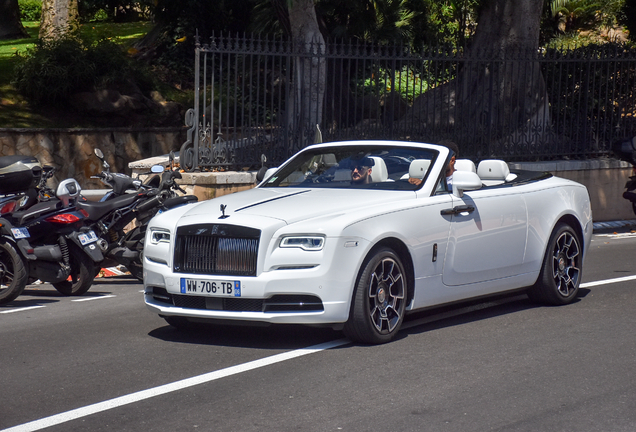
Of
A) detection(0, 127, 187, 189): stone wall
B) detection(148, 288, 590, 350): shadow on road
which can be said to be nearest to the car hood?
detection(148, 288, 590, 350): shadow on road

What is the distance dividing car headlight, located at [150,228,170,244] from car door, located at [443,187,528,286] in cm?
218

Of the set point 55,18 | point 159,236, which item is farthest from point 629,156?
point 55,18

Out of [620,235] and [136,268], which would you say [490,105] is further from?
[136,268]

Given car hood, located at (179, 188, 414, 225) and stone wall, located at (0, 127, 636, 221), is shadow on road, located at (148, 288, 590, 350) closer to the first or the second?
car hood, located at (179, 188, 414, 225)

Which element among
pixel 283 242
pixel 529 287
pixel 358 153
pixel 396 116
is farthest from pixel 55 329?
pixel 396 116

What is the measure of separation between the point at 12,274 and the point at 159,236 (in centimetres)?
267

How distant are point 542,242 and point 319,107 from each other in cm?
737

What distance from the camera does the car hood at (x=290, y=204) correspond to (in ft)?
22.0

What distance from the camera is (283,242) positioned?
6.47m

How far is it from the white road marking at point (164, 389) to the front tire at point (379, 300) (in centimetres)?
27

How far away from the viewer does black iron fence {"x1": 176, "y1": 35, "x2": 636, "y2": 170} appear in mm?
13750

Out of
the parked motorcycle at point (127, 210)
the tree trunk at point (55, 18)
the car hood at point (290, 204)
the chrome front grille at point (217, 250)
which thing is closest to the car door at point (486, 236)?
the car hood at point (290, 204)

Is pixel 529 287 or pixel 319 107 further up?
pixel 319 107

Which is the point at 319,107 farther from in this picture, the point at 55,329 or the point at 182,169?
the point at 55,329
